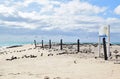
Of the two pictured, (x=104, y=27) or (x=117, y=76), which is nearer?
(x=117, y=76)

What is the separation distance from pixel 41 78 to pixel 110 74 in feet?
11.7

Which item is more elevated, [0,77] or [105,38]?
[105,38]

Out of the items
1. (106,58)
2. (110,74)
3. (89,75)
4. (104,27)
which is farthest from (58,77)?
(104,27)

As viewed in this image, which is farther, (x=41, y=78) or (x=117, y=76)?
(x=41, y=78)

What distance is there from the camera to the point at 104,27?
77.4 ft

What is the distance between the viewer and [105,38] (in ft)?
79.0

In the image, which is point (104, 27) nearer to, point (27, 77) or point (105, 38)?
point (105, 38)

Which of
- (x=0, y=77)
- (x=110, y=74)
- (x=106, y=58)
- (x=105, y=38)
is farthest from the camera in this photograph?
(x=105, y=38)

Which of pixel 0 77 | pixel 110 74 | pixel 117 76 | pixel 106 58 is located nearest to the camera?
pixel 117 76

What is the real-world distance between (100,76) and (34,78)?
343 centimetres

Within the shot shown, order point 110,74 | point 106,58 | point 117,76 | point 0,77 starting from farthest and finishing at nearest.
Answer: point 106,58, point 0,77, point 110,74, point 117,76

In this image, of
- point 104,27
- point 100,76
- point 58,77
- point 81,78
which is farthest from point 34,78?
point 104,27

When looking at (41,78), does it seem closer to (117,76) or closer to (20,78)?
(20,78)

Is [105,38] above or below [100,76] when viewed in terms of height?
above
